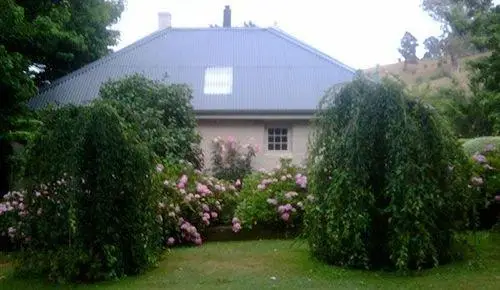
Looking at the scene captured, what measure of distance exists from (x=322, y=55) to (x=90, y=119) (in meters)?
14.5

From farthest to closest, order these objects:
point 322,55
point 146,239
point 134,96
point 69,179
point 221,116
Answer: point 322,55
point 221,116
point 134,96
point 146,239
point 69,179

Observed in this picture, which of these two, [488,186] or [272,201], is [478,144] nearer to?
[488,186]

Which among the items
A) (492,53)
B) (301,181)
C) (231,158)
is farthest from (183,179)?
(231,158)

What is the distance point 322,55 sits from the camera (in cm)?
2120

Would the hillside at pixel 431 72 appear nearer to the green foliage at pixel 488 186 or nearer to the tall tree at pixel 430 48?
the tall tree at pixel 430 48

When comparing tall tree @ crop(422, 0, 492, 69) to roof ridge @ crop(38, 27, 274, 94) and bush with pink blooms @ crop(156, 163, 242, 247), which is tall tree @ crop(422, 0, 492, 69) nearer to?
bush with pink blooms @ crop(156, 163, 242, 247)

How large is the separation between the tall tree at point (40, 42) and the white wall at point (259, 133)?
15.4 ft

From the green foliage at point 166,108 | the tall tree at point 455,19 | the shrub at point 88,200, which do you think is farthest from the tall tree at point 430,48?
the shrub at point 88,200

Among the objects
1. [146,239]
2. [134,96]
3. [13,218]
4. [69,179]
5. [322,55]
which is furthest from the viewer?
[322,55]

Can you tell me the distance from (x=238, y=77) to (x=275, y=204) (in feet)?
32.9

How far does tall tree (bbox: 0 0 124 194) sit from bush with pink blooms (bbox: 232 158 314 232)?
5.09m

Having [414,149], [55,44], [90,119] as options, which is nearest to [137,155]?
[90,119]

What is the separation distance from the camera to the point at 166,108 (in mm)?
16453

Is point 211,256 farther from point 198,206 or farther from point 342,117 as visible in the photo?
point 342,117
